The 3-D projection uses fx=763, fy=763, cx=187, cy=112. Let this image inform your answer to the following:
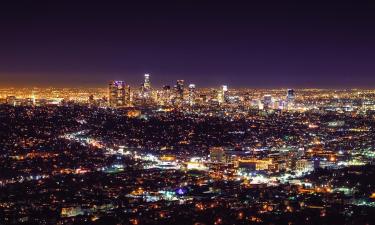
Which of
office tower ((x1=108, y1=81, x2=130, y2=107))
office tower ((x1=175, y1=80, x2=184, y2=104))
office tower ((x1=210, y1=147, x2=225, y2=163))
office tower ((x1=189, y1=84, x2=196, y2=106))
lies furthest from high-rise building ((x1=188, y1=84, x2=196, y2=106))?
office tower ((x1=210, y1=147, x2=225, y2=163))

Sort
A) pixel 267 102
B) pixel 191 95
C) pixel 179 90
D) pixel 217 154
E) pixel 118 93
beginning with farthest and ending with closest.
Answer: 1. pixel 179 90
2. pixel 191 95
3. pixel 267 102
4. pixel 118 93
5. pixel 217 154

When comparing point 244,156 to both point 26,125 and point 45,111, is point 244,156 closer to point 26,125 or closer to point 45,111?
point 26,125

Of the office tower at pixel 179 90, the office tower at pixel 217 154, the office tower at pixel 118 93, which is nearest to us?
the office tower at pixel 217 154

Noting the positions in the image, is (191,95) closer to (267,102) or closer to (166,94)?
(166,94)

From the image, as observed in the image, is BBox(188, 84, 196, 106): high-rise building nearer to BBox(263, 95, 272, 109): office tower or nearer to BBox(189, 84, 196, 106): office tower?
BBox(189, 84, 196, 106): office tower

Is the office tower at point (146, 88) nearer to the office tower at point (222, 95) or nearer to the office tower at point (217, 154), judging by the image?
the office tower at point (222, 95)

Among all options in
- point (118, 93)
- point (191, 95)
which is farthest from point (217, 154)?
point (191, 95)

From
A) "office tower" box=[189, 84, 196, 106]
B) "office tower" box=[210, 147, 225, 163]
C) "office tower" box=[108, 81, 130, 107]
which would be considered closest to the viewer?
"office tower" box=[210, 147, 225, 163]

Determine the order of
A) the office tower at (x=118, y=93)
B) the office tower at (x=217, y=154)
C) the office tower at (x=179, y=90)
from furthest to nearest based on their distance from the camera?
the office tower at (x=179, y=90), the office tower at (x=118, y=93), the office tower at (x=217, y=154)

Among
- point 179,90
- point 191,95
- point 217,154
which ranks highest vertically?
point 179,90

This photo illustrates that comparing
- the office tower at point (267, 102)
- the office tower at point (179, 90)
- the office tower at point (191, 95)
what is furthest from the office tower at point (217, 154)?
the office tower at point (179, 90)
